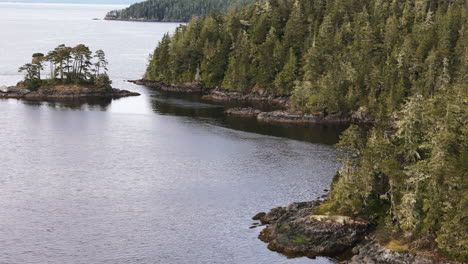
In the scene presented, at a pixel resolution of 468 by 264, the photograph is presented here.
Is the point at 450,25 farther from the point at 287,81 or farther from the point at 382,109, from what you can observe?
the point at 287,81

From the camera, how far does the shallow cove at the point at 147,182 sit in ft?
231

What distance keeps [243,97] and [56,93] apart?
57666mm

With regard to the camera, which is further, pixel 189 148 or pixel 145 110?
pixel 145 110

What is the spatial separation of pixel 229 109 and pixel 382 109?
41.0 metres

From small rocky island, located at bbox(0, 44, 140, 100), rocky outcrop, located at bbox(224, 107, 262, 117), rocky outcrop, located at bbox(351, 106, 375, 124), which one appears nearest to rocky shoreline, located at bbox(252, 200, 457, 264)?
rocky outcrop, located at bbox(351, 106, 375, 124)

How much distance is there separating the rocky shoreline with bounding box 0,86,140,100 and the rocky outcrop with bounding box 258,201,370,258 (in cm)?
12337

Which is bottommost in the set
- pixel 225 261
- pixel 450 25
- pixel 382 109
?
pixel 225 261

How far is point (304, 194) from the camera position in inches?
3506

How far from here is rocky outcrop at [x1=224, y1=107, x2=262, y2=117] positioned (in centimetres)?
15800

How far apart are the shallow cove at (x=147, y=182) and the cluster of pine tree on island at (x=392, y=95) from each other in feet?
37.1

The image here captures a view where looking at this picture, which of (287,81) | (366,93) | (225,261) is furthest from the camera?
(287,81)

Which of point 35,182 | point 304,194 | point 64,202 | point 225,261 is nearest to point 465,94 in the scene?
point 304,194

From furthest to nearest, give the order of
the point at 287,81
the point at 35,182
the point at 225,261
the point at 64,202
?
the point at 287,81, the point at 35,182, the point at 64,202, the point at 225,261

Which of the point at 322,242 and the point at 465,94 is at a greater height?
the point at 465,94
